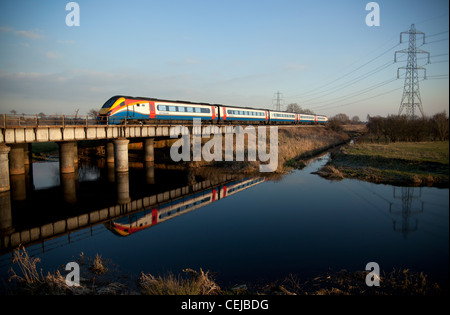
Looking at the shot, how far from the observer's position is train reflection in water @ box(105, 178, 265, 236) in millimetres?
14266

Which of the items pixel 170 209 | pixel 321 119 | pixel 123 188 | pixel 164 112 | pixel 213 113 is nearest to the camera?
pixel 170 209

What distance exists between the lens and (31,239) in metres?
12.5

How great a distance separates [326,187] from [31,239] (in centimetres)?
1895

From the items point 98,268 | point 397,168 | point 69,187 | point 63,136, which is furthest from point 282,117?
point 98,268

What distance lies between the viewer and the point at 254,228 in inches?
543

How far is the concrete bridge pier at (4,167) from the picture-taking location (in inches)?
740

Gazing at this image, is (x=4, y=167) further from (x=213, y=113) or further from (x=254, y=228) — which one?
(x=213, y=113)

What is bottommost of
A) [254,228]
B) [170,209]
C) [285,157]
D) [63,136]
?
[254,228]

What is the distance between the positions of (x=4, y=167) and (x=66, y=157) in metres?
7.13

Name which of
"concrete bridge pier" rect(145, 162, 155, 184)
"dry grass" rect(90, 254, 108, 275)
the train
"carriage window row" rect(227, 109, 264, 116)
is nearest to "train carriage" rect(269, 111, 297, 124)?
the train

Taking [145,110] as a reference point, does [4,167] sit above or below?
below

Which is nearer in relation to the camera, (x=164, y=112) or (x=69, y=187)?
(x=69, y=187)

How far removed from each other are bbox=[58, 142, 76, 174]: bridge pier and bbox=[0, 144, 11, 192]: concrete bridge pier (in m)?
6.59

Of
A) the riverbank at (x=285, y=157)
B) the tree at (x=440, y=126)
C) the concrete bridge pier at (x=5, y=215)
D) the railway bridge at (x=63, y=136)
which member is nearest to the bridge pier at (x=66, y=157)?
the railway bridge at (x=63, y=136)
